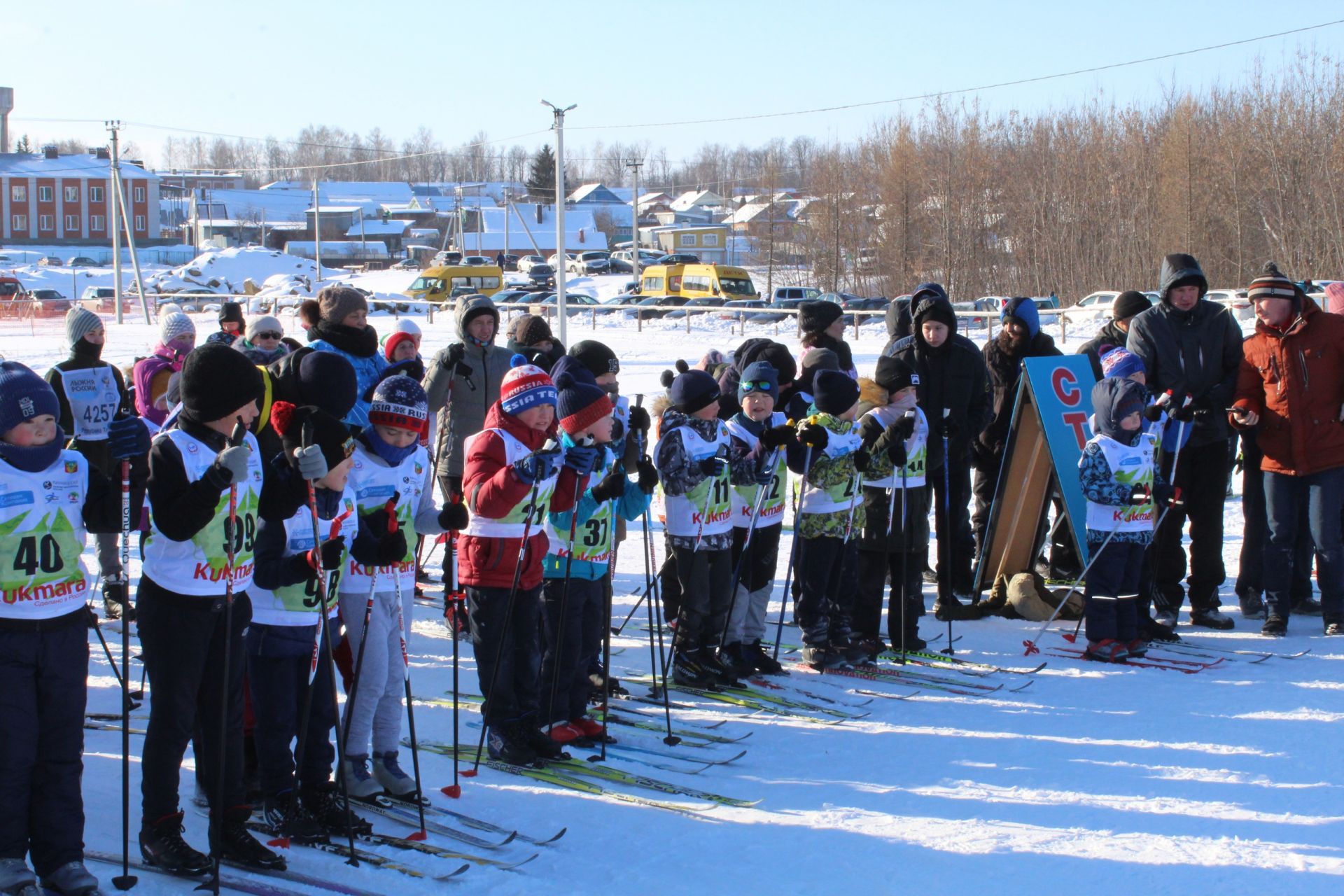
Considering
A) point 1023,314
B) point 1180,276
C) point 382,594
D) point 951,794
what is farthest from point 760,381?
point 1180,276

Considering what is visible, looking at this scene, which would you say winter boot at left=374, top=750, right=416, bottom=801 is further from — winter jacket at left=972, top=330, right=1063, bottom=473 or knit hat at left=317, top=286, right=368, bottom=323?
winter jacket at left=972, top=330, right=1063, bottom=473

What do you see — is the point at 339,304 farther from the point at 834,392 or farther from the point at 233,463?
the point at 233,463

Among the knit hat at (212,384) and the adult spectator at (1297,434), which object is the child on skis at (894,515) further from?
the knit hat at (212,384)

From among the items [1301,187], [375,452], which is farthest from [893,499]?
[1301,187]

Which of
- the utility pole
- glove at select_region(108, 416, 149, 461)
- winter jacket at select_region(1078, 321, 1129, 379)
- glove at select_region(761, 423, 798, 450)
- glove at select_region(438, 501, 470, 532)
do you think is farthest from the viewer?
the utility pole

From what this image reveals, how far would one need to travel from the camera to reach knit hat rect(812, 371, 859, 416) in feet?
19.8

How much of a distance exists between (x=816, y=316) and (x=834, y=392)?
51.4 inches

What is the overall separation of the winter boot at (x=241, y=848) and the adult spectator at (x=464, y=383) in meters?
3.51

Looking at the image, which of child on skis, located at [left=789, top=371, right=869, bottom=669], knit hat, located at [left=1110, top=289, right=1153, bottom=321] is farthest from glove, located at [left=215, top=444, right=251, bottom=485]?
knit hat, located at [left=1110, top=289, right=1153, bottom=321]

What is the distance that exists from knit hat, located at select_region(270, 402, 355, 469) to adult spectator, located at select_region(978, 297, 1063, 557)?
5073mm

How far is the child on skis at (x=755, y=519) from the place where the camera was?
584 cm

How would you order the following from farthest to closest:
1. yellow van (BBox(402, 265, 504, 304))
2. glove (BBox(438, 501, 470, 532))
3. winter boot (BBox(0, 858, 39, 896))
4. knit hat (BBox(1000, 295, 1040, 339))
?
yellow van (BBox(402, 265, 504, 304)) < knit hat (BBox(1000, 295, 1040, 339)) < glove (BBox(438, 501, 470, 532)) < winter boot (BBox(0, 858, 39, 896))

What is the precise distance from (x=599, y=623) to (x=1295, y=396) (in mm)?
4470

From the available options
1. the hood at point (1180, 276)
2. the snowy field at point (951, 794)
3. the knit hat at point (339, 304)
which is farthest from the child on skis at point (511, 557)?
the hood at point (1180, 276)
